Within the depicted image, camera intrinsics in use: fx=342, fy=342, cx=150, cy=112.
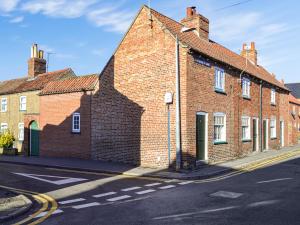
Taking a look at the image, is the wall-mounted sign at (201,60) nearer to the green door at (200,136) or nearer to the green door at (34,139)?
the green door at (200,136)

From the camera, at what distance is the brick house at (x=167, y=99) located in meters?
17.1

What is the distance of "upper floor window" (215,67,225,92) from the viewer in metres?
19.8

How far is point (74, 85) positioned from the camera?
23.0 metres

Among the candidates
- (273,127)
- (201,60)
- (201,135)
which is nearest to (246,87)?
(201,60)

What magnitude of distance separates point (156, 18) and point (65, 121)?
376 inches

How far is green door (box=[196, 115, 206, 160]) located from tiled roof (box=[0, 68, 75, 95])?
15.6 meters

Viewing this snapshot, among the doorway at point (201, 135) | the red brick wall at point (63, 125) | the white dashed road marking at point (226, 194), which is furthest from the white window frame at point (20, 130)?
the white dashed road marking at point (226, 194)

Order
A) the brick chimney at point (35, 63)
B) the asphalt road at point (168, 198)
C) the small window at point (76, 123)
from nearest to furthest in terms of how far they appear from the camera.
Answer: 1. the asphalt road at point (168, 198)
2. the small window at point (76, 123)
3. the brick chimney at point (35, 63)

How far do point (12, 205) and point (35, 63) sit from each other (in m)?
25.8

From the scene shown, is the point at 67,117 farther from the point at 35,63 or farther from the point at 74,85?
the point at 35,63

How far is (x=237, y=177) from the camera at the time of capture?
1429cm

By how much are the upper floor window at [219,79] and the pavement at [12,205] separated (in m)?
12.7

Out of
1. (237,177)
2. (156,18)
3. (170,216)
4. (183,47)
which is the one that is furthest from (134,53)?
(170,216)

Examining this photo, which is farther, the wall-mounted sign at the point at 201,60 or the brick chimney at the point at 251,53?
the brick chimney at the point at 251,53
